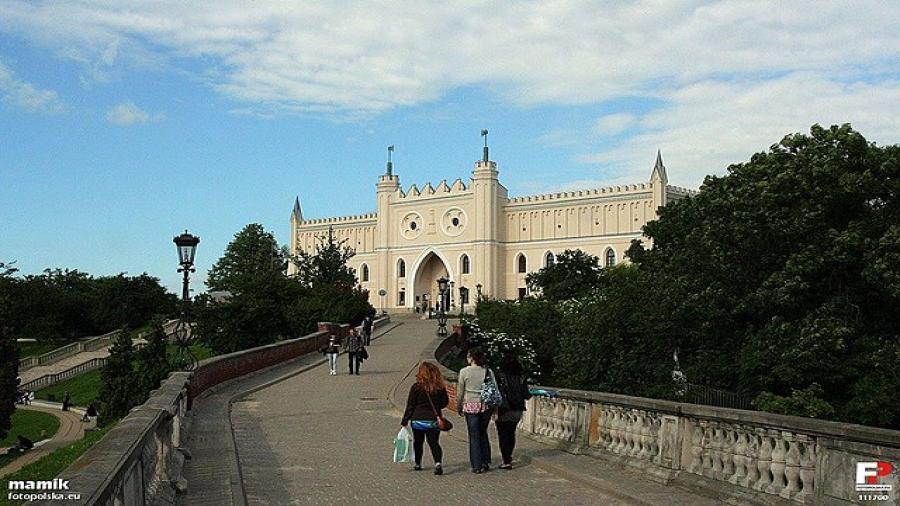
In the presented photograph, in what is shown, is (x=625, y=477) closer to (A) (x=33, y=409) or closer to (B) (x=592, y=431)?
(B) (x=592, y=431)

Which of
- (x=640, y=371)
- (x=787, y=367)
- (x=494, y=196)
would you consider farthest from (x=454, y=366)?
(x=494, y=196)

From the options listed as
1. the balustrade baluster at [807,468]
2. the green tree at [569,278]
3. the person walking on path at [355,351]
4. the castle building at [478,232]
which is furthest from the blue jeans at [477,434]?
the castle building at [478,232]

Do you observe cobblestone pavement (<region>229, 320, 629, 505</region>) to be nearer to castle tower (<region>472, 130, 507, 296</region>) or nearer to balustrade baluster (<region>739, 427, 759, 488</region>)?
balustrade baluster (<region>739, 427, 759, 488</region>)

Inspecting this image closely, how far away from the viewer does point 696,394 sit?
23.2m

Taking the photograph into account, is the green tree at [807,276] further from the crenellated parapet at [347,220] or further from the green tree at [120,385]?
the crenellated parapet at [347,220]

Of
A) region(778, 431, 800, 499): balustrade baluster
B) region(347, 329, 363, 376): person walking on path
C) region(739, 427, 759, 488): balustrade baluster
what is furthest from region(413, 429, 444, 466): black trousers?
region(347, 329, 363, 376): person walking on path

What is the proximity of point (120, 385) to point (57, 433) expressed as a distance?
26.3 ft

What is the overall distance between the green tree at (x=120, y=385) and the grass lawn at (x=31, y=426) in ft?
18.2

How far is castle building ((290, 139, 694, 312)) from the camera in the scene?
7719cm

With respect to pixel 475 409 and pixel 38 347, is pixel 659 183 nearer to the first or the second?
pixel 38 347

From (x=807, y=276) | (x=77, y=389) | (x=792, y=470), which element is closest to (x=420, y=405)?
(x=792, y=470)

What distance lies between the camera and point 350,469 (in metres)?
10.6

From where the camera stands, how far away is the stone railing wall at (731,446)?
22.7 feet

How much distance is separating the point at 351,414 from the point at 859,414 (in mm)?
10363
